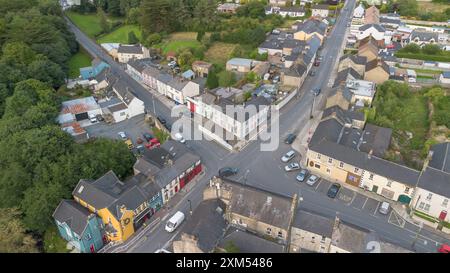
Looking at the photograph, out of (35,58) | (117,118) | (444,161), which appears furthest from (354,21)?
(35,58)

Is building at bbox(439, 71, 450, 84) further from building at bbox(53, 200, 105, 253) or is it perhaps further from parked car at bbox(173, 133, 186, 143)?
building at bbox(53, 200, 105, 253)

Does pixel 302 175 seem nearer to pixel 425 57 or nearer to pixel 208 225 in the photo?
pixel 208 225

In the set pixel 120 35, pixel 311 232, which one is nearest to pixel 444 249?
pixel 311 232

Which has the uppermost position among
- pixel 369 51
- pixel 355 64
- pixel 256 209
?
pixel 369 51

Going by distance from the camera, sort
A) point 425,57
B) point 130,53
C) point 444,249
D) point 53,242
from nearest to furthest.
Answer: point 444,249, point 53,242, point 425,57, point 130,53

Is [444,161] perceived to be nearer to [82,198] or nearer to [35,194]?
[82,198]

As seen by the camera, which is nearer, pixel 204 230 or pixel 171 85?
pixel 204 230

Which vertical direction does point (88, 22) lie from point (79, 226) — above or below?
above
